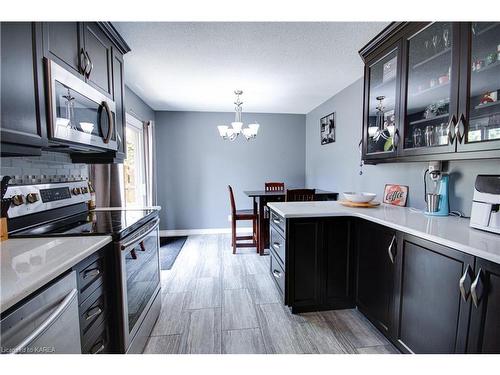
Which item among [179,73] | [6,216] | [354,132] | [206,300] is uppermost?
[179,73]

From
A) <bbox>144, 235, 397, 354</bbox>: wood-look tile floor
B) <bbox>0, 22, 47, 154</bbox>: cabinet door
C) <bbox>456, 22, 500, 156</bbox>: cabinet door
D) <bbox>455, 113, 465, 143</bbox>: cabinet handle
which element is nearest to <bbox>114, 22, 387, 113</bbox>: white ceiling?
<bbox>456, 22, 500, 156</bbox>: cabinet door

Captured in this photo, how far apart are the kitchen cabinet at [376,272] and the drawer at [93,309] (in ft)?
5.77

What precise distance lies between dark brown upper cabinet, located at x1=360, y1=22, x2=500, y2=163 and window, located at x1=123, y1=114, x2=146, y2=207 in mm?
3179

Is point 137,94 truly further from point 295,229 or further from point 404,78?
point 404,78

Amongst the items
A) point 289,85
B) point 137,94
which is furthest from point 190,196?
point 289,85

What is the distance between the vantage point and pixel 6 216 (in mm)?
1225

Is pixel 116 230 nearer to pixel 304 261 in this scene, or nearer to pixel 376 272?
pixel 304 261

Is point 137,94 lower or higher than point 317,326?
higher

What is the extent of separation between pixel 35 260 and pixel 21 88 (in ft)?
2.49

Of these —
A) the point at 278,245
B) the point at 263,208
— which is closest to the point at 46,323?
the point at 278,245

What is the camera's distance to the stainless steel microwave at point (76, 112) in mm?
1199

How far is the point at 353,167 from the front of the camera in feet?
10.4
